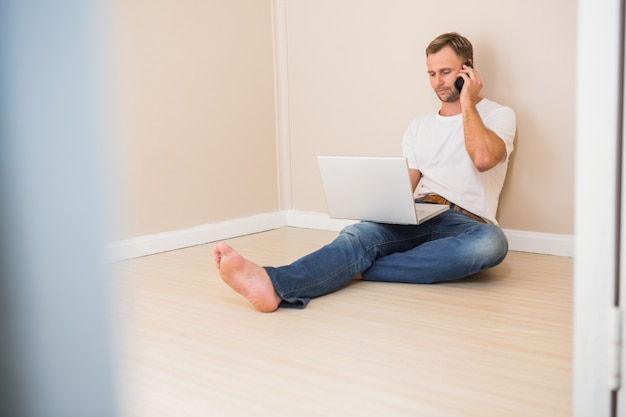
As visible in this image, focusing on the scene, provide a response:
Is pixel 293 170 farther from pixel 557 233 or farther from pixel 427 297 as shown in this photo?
pixel 427 297

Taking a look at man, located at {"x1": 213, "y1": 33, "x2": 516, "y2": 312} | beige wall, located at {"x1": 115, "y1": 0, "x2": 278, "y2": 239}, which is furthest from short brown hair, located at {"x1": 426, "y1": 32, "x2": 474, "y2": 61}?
beige wall, located at {"x1": 115, "y1": 0, "x2": 278, "y2": 239}

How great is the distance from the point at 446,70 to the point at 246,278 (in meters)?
1.24

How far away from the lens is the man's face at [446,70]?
2.74 m

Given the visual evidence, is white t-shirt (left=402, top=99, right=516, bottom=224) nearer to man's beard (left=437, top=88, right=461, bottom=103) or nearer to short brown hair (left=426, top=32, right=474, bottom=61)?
man's beard (left=437, top=88, right=461, bottom=103)

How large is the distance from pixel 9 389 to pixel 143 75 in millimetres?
2881

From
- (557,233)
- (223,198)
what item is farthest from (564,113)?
(223,198)

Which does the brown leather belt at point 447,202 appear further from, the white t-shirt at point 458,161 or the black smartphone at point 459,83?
the black smartphone at point 459,83

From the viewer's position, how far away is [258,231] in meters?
3.73

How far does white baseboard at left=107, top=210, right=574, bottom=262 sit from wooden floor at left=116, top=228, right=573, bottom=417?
1.05 feet

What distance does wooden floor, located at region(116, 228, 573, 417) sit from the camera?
1.40 m

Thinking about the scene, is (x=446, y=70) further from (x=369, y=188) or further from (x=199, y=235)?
(x=199, y=235)

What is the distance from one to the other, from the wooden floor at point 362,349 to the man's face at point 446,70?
0.71m

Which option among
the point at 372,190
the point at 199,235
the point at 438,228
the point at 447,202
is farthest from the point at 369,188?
the point at 199,235

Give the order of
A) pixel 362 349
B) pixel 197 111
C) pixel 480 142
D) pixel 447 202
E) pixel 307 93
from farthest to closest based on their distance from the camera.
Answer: pixel 307 93 → pixel 197 111 → pixel 447 202 → pixel 480 142 → pixel 362 349
